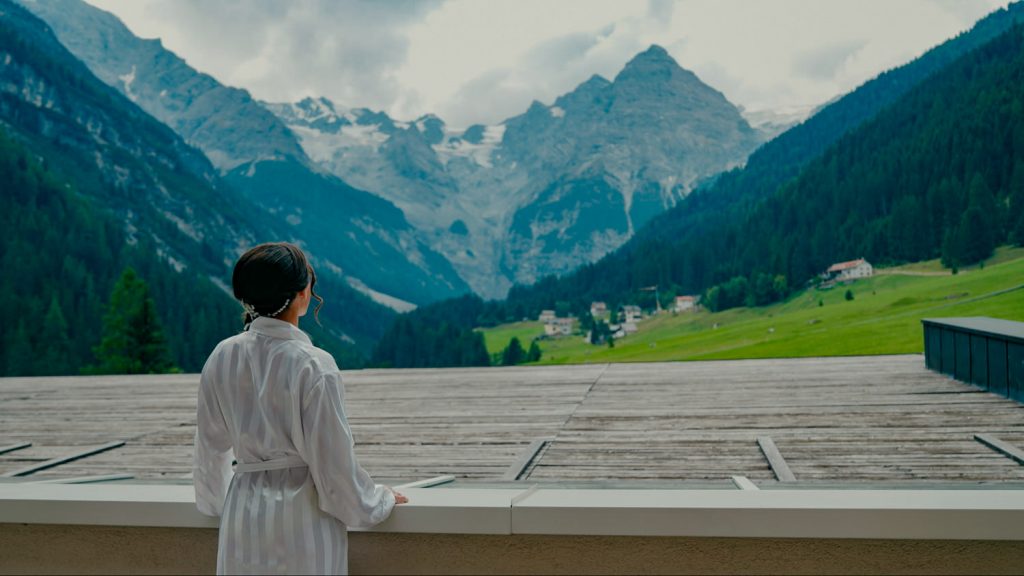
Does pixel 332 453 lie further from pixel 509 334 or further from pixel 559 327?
pixel 509 334

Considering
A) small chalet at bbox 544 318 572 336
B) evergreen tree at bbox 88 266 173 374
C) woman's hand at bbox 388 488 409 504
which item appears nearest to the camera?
woman's hand at bbox 388 488 409 504

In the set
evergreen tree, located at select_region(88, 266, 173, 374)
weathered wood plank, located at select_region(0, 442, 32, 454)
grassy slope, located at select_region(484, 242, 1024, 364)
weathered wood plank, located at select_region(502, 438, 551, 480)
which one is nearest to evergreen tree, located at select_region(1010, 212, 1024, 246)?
grassy slope, located at select_region(484, 242, 1024, 364)

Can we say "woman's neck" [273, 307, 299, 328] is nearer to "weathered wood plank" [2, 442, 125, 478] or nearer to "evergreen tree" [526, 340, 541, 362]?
"weathered wood plank" [2, 442, 125, 478]

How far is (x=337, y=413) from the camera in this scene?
6.73ft

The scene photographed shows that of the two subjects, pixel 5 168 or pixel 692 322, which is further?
pixel 692 322

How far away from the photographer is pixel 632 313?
115875mm

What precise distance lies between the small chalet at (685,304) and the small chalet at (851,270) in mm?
20204

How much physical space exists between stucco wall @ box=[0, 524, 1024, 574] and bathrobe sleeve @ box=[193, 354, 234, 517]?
0.97ft

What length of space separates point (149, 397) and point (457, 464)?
5942 millimetres

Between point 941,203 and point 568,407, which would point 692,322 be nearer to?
point 941,203

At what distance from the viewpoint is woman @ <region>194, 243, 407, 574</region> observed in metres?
2.05

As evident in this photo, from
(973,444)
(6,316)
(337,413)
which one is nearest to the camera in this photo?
(337,413)

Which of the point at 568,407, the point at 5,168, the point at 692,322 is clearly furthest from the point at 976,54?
the point at 5,168

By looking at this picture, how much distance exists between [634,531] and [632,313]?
115159mm
